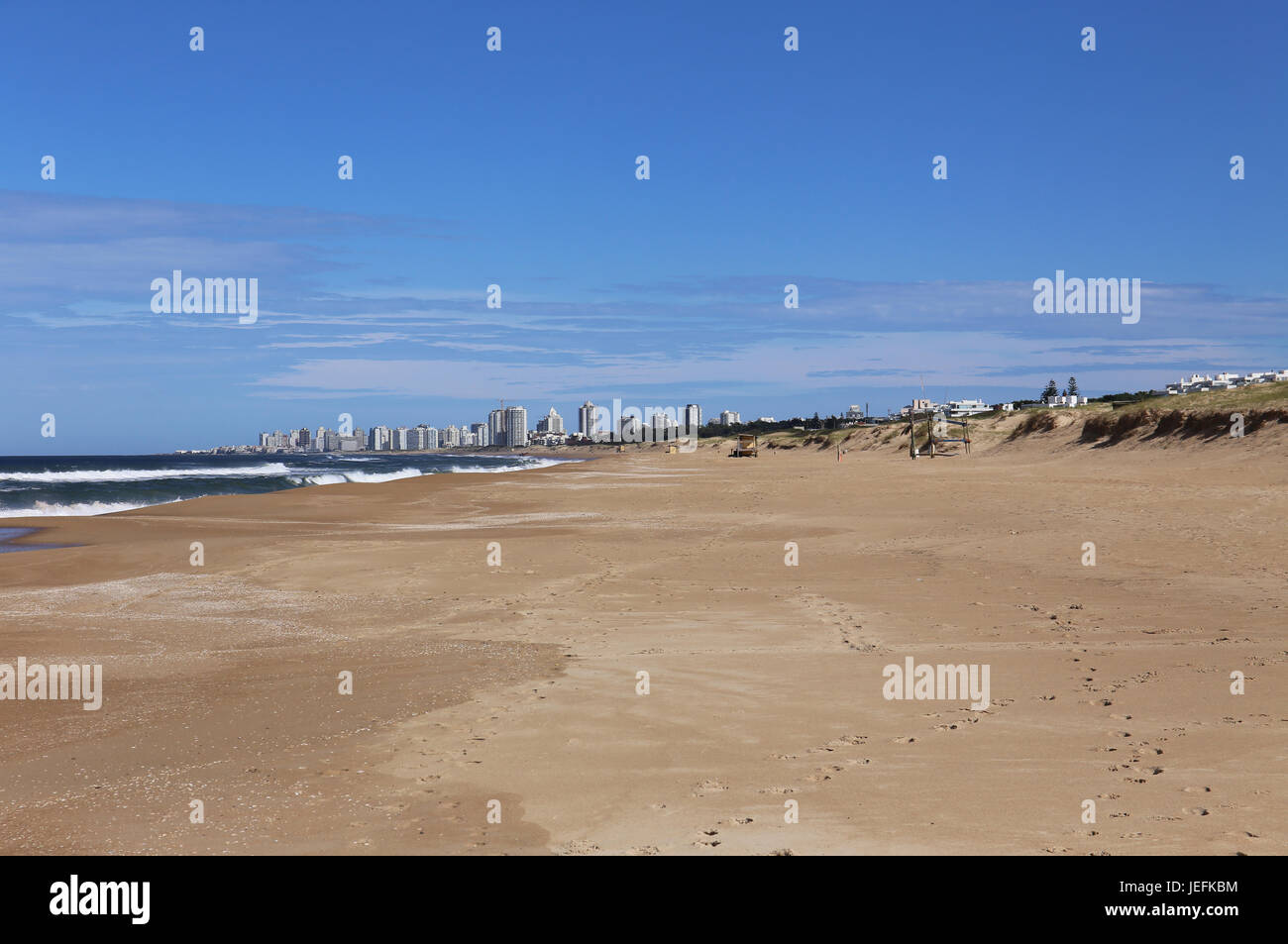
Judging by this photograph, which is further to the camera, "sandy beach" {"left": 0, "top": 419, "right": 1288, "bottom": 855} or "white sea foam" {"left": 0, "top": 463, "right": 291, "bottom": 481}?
"white sea foam" {"left": 0, "top": 463, "right": 291, "bottom": 481}

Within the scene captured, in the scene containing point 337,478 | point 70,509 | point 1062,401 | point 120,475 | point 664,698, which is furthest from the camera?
point 1062,401

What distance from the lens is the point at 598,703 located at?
7750 mm

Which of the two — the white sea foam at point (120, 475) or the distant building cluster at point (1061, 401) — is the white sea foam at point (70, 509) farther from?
the distant building cluster at point (1061, 401)

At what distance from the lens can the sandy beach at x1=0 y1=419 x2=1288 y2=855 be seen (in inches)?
205

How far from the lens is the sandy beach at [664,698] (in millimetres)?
5207

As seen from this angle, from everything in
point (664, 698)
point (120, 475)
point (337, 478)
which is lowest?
point (664, 698)

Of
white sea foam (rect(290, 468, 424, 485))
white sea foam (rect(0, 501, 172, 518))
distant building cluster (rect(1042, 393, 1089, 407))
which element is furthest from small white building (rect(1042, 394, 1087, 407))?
white sea foam (rect(0, 501, 172, 518))

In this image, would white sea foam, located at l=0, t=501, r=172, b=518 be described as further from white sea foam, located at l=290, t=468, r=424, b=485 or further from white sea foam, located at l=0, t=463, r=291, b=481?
white sea foam, located at l=0, t=463, r=291, b=481

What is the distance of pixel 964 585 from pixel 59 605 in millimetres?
12797

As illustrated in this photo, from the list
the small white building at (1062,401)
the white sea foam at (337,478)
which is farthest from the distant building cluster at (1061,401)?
the white sea foam at (337,478)

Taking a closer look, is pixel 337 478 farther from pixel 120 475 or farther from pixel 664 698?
pixel 664 698

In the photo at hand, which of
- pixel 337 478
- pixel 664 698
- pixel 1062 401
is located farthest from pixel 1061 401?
pixel 664 698

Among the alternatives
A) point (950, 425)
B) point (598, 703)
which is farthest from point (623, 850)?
point (950, 425)

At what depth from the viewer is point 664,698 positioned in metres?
7.86
